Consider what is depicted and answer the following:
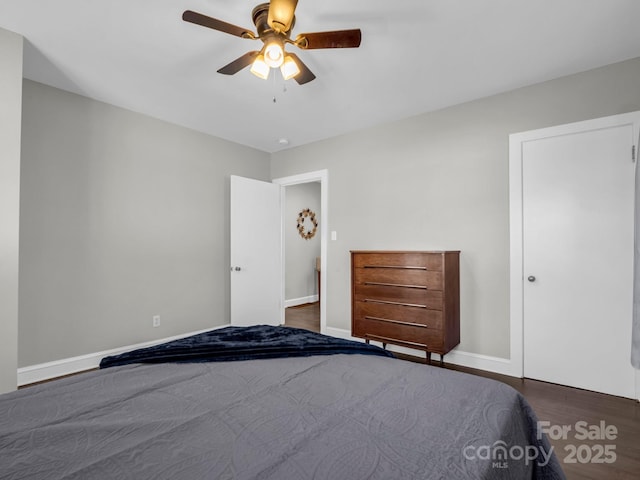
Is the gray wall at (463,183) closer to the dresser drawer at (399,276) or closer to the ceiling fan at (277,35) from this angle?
the dresser drawer at (399,276)

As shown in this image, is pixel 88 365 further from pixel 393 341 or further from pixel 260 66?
pixel 260 66

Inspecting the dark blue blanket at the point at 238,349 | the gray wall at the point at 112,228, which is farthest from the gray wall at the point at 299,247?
the dark blue blanket at the point at 238,349

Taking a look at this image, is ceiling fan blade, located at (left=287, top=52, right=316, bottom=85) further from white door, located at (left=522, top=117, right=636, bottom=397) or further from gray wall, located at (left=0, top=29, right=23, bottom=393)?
white door, located at (left=522, top=117, right=636, bottom=397)

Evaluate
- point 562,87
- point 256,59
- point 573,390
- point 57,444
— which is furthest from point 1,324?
point 562,87

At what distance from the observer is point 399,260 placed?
3064 millimetres

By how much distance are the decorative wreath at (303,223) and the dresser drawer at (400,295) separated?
324cm

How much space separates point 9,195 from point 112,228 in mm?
1092

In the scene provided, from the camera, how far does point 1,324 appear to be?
209cm

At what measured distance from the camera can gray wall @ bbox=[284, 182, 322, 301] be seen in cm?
615

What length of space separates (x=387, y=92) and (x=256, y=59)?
4.58 ft

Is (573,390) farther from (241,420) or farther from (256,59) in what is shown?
(256,59)

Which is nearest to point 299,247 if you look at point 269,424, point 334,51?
point 334,51

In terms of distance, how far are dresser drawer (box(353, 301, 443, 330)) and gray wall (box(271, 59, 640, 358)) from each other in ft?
1.45

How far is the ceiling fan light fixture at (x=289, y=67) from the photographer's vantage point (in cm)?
197
